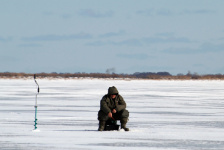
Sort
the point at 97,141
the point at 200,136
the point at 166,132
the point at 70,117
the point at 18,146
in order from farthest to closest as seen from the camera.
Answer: the point at 70,117 → the point at 166,132 → the point at 200,136 → the point at 97,141 → the point at 18,146

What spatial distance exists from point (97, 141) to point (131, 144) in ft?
2.17

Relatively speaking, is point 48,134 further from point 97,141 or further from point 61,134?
point 97,141

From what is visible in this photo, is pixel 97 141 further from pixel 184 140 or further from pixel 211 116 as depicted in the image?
pixel 211 116

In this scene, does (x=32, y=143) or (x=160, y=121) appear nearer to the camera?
(x=32, y=143)

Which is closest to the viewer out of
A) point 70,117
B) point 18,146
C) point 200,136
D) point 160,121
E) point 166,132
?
point 18,146

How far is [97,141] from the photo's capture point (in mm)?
9820

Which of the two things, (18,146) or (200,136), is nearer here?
(18,146)

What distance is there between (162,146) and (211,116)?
20.5 feet

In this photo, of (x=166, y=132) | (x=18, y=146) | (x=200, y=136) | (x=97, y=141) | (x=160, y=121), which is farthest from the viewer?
(x=160, y=121)

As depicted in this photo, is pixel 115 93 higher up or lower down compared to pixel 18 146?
higher up

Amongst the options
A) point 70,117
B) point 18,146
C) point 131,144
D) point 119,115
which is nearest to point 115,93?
point 119,115

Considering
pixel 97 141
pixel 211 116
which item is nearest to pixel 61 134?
pixel 97 141

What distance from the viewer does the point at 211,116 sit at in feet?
49.9

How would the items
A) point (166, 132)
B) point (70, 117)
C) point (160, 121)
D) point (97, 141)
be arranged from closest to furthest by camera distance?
point (97, 141) < point (166, 132) < point (160, 121) < point (70, 117)
